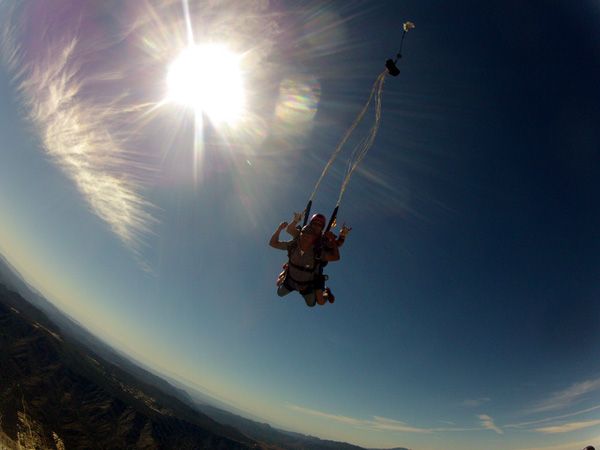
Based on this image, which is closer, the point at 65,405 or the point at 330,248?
the point at 330,248

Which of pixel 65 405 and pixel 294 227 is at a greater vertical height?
pixel 294 227

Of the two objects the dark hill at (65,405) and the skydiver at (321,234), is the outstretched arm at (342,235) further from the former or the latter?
the dark hill at (65,405)

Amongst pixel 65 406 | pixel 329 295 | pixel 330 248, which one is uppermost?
pixel 330 248

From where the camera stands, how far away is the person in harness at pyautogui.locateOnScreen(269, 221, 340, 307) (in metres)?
11.1

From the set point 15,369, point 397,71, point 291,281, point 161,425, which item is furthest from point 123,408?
point 397,71

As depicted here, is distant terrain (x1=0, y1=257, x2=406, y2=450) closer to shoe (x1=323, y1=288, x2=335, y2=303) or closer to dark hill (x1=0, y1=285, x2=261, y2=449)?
dark hill (x1=0, y1=285, x2=261, y2=449)

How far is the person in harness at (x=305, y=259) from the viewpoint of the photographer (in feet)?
36.3

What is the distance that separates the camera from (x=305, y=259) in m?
11.5

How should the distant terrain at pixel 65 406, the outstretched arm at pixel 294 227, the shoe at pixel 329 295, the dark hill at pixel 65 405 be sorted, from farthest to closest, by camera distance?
the dark hill at pixel 65 405 → the distant terrain at pixel 65 406 → the shoe at pixel 329 295 → the outstretched arm at pixel 294 227

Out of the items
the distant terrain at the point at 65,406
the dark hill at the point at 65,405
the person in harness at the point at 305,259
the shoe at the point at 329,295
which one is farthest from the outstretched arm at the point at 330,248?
the dark hill at the point at 65,405

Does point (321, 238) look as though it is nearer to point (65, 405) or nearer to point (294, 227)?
point (294, 227)

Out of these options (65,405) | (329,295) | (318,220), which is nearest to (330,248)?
(318,220)

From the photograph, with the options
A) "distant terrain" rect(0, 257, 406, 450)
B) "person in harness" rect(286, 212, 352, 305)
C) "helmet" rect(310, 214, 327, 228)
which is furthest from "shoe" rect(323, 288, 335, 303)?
"distant terrain" rect(0, 257, 406, 450)

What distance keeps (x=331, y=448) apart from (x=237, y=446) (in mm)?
119149
